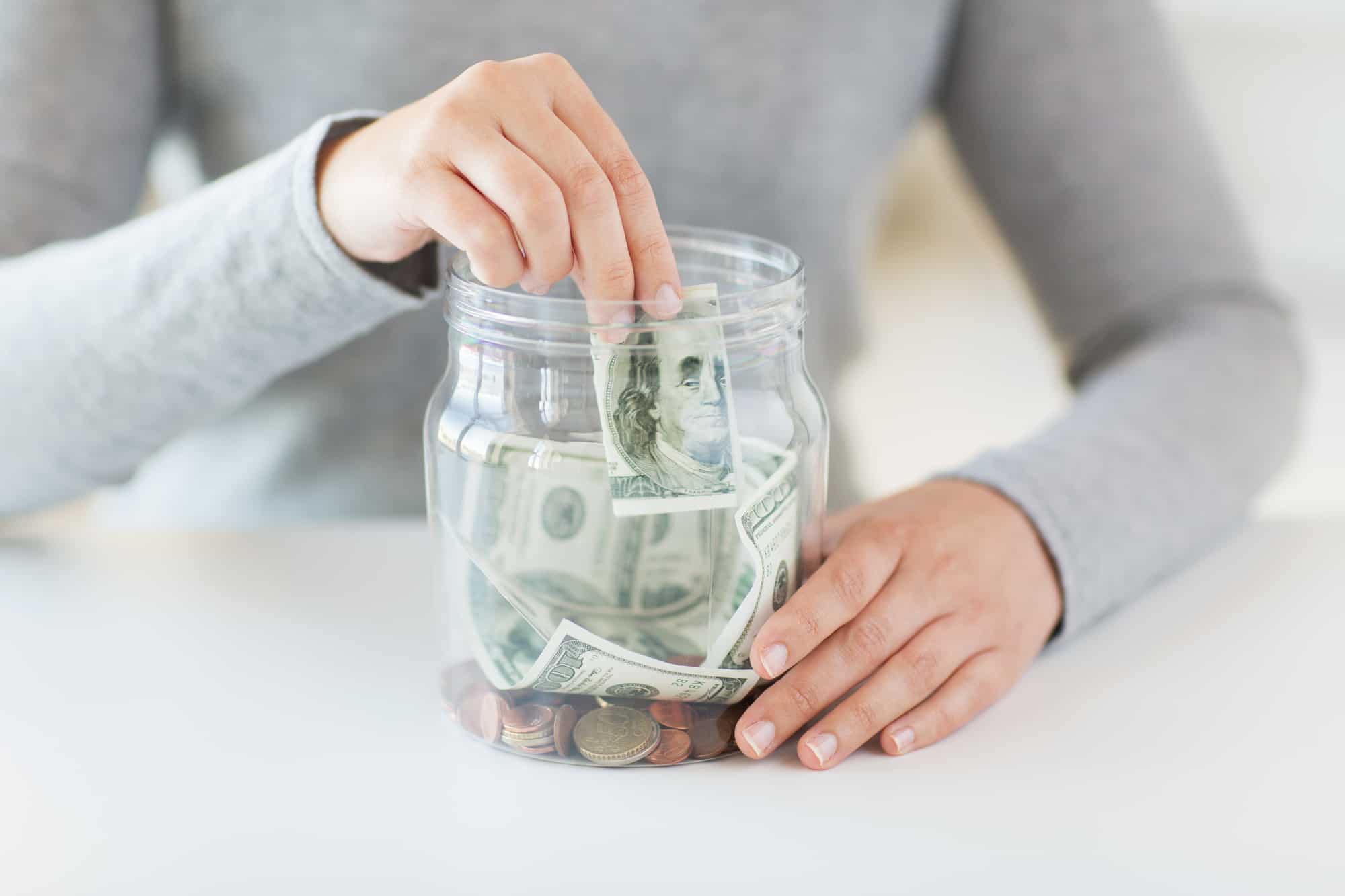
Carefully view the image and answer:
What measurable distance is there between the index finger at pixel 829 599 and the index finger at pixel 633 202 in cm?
15

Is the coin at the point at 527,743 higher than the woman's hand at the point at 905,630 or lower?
lower

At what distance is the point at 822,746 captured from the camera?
0.55 m

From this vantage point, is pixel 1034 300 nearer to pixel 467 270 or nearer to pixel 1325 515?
pixel 1325 515

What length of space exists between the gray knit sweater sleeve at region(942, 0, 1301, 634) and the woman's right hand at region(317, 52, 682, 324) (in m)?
0.40

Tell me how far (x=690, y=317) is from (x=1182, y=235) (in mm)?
612

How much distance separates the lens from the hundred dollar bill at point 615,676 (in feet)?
1.66

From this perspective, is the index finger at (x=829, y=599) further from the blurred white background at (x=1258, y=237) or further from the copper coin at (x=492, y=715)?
the blurred white background at (x=1258, y=237)

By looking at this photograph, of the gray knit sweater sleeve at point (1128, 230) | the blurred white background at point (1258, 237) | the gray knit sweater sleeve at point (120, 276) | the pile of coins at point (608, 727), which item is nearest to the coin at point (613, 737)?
the pile of coins at point (608, 727)

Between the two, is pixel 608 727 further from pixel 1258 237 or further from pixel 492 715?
pixel 1258 237

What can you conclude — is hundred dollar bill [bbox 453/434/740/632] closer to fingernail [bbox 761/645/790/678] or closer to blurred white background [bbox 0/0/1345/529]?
fingernail [bbox 761/645/790/678]

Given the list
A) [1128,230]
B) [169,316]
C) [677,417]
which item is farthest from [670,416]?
[1128,230]

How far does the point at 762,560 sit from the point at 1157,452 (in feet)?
1.24

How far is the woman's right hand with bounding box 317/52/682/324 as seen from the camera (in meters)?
0.50

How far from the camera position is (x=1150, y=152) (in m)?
0.97
